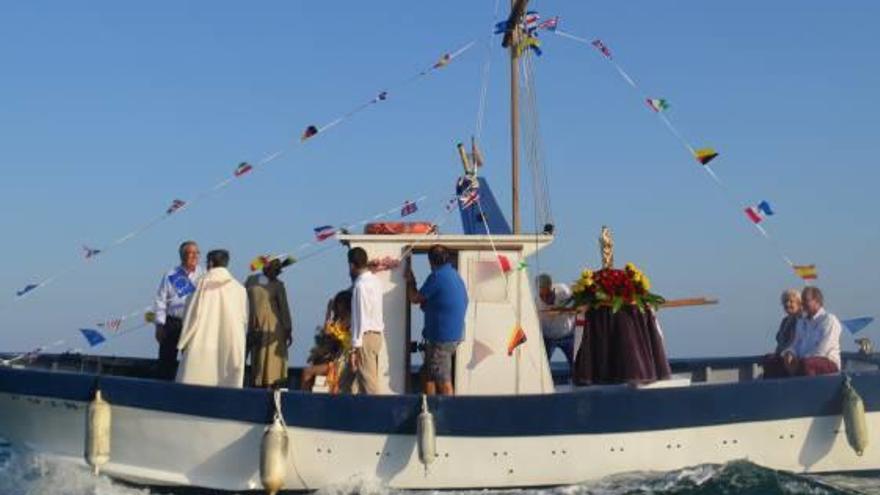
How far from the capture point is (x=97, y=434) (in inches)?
335

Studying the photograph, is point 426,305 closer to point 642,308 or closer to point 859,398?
point 642,308

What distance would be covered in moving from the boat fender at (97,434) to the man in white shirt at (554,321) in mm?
4618

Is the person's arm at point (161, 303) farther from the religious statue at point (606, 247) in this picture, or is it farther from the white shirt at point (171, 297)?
the religious statue at point (606, 247)

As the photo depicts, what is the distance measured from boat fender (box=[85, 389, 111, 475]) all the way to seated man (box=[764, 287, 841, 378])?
6.85m

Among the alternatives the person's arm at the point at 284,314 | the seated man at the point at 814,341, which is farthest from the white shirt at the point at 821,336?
the person's arm at the point at 284,314

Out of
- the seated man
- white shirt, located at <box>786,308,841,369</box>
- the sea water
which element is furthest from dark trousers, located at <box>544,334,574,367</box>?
white shirt, located at <box>786,308,841,369</box>

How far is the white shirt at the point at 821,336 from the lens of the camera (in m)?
9.58

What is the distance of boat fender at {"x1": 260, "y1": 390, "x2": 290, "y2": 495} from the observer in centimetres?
823

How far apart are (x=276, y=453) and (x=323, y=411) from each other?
59 cm

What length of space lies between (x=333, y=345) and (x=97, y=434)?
7.50 feet

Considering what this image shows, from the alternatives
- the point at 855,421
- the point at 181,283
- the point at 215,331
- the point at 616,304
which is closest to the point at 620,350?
the point at 616,304

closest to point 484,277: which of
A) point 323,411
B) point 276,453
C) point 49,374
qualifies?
point 323,411

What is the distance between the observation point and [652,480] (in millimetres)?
8781

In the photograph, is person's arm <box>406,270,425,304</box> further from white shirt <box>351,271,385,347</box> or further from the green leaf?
the green leaf
